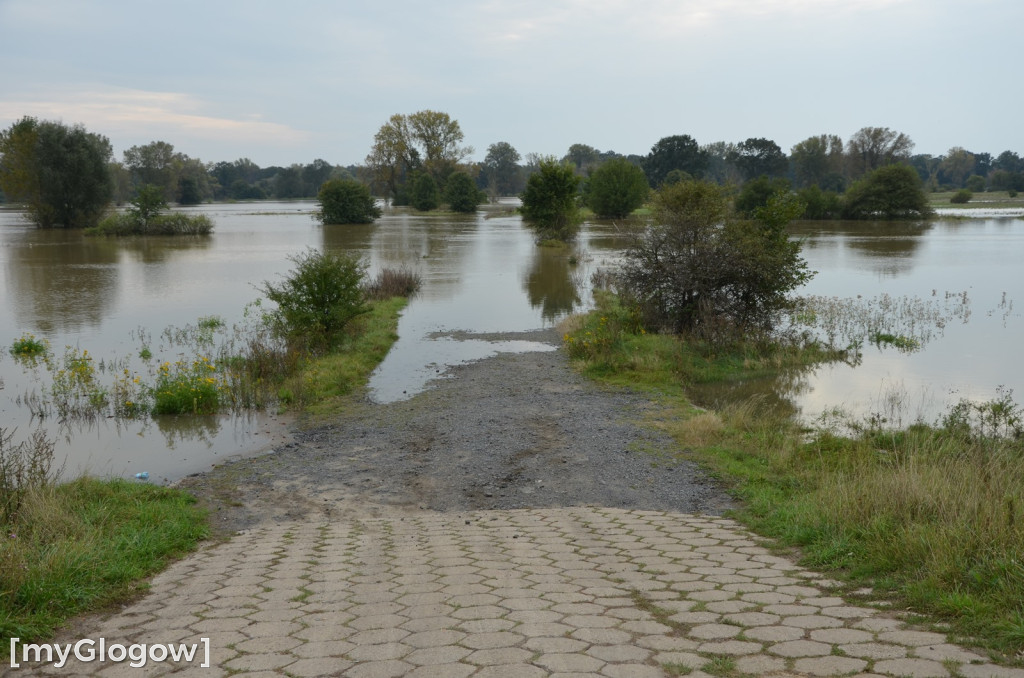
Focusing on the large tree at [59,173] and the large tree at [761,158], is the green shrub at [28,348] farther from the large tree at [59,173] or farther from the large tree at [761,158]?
the large tree at [761,158]

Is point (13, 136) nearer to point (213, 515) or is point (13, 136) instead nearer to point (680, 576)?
point (213, 515)

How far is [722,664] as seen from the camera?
3760 mm

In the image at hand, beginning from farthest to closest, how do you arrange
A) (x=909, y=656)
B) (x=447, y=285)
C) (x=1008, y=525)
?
1. (x=447, y=285)
2. (x=1008, y=525)
3. (x=909, y=656)

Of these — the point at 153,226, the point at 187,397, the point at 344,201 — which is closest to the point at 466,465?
the point at 187,397

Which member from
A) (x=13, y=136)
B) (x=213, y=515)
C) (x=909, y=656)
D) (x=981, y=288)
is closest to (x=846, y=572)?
(x=909, y=656)

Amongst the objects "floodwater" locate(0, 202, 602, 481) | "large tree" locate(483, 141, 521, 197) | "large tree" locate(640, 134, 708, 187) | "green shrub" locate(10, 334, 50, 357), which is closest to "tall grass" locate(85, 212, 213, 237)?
"floodwater" locate(0, 202, 602, 481)

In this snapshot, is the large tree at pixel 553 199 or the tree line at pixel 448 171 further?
the tree line at pixel 448 171

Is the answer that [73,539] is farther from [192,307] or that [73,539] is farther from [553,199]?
[553,199]

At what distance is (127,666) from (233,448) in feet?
23.8

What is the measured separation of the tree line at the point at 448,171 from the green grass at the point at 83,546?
16.4 metres

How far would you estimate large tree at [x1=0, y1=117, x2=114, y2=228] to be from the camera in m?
63.7

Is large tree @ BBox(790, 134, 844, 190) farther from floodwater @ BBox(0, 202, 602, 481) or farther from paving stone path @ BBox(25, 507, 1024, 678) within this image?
paving stone path @ BBox(25, 507, 1024, 678)

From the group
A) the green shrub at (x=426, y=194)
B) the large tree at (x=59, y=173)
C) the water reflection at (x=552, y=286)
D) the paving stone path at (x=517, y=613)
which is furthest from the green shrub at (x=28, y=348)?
the green shrub at (x=426, y=194)

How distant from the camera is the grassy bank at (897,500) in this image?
4.31 m
